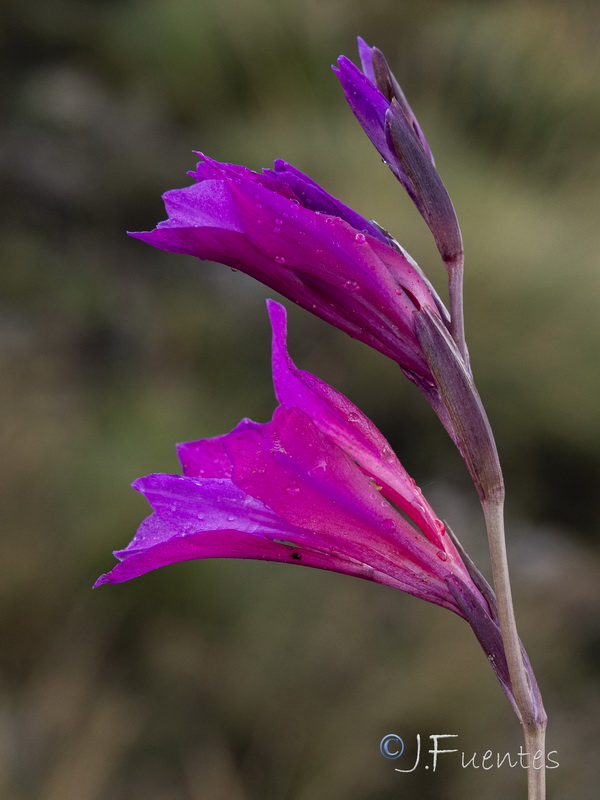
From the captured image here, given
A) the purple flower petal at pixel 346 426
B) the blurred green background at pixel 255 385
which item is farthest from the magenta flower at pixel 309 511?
the blurred green background at pixel 255 385

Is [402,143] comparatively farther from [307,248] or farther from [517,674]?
[517,674]

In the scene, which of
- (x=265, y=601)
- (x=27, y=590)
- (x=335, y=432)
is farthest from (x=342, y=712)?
(x=335, y=432)

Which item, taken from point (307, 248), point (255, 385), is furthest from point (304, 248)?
point (255, 385)

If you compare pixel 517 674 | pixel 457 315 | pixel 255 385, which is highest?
pixel 457 315

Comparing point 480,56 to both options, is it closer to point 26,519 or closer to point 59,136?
point 59,136

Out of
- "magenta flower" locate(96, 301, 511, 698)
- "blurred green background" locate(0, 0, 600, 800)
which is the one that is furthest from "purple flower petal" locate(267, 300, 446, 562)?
"blurred green background" locate(0, 0, 600, 800)

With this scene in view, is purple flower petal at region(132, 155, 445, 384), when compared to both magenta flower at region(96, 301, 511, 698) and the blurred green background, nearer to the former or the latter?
magenta flower at region(96, 301, 511, 698)

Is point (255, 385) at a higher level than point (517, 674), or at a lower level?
lower

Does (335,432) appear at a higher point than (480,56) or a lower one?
lower
